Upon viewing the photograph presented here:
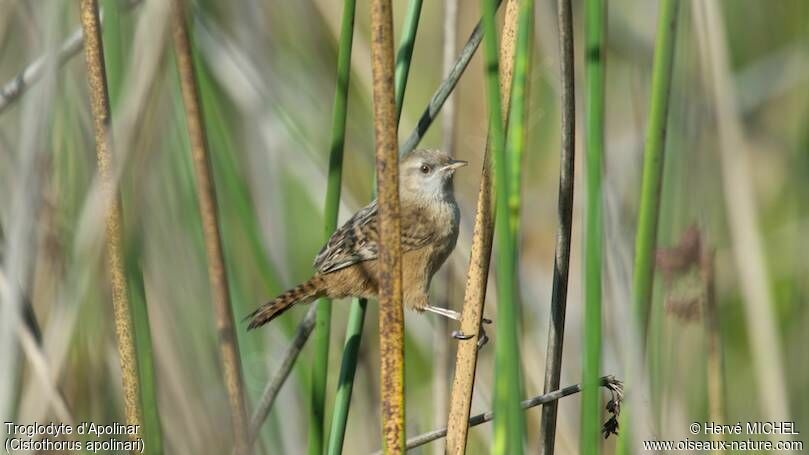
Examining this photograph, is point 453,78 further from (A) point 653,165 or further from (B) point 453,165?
(B) point 453,165

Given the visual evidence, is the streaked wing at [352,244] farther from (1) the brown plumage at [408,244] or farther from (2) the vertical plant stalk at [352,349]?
(2) the vertical plant stalk at [352,349]

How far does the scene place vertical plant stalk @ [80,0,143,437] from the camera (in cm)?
170

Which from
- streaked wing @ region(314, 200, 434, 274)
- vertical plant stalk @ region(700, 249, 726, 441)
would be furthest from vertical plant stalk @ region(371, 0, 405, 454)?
streaked wing @ region(314, 200, 434, 274)

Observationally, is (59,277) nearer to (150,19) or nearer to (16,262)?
(16,262)

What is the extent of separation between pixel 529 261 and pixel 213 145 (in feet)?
5.22

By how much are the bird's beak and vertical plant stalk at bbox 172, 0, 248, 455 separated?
1541 mm

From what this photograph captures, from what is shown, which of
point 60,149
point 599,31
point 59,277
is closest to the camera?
point 599,31

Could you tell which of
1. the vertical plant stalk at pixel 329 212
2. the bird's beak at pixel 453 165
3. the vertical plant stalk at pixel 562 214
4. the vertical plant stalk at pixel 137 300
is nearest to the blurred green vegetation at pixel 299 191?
the vertical plant stalk at pixel 137 300

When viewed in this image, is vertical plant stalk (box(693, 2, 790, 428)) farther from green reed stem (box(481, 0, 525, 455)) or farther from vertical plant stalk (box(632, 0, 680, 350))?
green reed stem (box(481, 0, 525, 455))

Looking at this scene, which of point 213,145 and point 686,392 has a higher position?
point 213,145

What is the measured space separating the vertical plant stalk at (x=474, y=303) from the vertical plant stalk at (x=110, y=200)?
67 cm

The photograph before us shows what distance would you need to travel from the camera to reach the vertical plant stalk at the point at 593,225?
5.03ft

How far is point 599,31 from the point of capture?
1571 mm

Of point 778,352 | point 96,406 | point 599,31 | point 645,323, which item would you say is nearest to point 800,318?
point 778,352
